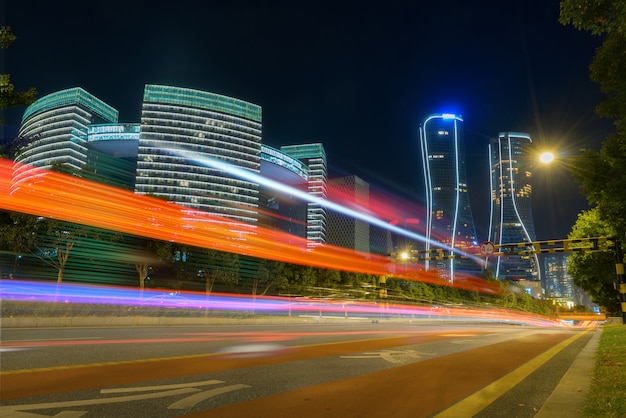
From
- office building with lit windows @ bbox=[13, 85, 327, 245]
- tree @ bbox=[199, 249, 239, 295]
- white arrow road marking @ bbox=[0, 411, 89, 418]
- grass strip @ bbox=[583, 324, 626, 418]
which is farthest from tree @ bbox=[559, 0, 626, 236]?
office building with lit windows @ bbox=[13, 85, 327, 245]

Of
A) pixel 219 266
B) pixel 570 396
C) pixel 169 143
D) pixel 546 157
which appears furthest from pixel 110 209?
pixel 169 143

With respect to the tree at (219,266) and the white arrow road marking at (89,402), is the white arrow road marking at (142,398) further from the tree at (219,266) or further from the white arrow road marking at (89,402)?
the tree at (219,266)

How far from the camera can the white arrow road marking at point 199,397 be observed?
5.62m

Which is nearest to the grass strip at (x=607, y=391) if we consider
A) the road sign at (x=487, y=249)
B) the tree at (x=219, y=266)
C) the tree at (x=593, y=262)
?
the road sign at (x=487, y=249)

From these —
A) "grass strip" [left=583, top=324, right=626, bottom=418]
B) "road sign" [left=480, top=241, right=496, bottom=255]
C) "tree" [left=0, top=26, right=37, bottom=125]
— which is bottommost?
"grass strip" [left=583, top=324, right=626, bottom=418]

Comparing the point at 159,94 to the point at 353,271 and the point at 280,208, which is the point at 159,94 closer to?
the point at 280,208

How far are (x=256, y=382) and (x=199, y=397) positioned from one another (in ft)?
4.70

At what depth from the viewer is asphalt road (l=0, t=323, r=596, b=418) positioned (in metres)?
5.56

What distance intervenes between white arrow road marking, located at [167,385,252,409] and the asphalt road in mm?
12

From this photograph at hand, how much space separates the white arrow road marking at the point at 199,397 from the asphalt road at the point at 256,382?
0.5 inches

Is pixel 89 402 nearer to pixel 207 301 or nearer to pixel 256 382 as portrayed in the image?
pixel 256 382

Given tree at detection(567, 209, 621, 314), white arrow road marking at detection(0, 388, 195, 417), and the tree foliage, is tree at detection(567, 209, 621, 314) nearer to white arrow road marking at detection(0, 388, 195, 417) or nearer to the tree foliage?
the tree foliage

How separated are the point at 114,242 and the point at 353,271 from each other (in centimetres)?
3483

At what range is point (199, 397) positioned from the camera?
607cm
